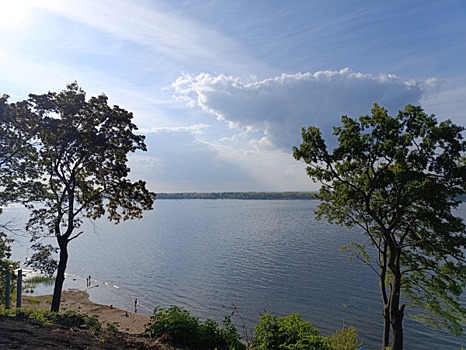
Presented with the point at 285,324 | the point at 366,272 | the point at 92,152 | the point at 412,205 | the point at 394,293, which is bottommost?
the point at 366,272

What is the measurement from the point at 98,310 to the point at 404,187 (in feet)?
105

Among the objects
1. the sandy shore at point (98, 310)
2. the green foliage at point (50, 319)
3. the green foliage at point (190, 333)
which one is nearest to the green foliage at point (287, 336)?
the green foliage at point (190, 333)

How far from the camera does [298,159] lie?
18672mm

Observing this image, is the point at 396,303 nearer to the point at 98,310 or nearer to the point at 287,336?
the point at 287,336

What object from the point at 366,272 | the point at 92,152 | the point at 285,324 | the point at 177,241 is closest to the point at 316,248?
the point at 366,272

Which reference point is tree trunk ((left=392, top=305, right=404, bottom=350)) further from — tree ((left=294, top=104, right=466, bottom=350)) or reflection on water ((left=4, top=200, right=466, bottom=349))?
reflection on water ((left=4, top=200, right=466, bottom=349))

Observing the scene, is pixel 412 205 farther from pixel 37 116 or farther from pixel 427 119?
pixel 37 116

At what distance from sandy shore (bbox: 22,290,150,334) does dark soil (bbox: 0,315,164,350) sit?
66.6ft

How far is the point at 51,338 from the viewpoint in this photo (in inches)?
327

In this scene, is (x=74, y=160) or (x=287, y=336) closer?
(x=287, y=336)

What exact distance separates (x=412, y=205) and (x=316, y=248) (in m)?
47.6

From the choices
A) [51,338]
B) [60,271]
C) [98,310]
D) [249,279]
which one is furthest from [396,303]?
[98,310]

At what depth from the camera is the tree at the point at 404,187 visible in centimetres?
1583

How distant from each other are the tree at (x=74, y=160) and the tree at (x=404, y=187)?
857cm
